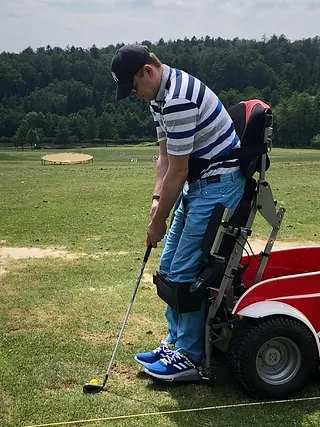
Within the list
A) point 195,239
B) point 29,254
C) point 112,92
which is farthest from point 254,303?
point 112,92

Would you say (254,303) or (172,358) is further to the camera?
(172,358)

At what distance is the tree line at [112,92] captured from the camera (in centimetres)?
8656

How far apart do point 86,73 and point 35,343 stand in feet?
410

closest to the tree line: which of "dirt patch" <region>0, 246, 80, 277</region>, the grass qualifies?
the grass

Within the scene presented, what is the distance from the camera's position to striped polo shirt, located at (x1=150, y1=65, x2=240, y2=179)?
3768 millimetres

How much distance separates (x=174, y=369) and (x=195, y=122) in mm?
1637

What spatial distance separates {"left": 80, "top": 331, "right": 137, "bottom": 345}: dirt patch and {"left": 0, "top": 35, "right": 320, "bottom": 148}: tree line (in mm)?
72003

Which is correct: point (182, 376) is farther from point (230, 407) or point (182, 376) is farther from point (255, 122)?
point (255, 122)

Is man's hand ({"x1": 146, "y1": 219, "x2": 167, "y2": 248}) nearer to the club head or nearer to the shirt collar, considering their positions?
the shirt collar

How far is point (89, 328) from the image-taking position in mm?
5207

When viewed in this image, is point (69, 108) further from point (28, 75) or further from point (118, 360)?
point (118, 360)

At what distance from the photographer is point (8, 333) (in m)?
5.09

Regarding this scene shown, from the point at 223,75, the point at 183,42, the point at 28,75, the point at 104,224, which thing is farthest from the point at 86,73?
the point at 104,224

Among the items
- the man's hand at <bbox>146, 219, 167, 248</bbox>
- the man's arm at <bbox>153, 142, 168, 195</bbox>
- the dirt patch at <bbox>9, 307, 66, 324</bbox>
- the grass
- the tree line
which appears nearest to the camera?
the grass
